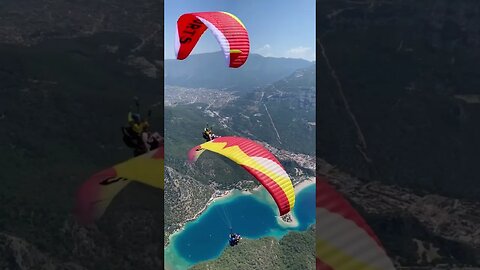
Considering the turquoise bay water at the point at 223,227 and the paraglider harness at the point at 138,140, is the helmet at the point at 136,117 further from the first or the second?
the turquoise bay water at the point at 223,227

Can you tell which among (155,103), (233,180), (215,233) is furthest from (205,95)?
(155,103)

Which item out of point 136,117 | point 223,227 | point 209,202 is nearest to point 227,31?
point 136,117

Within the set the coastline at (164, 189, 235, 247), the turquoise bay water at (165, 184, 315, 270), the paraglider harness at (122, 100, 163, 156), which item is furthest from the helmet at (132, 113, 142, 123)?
the coastline at (164, 189, 235, 247)

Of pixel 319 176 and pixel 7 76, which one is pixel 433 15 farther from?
pixel 7 76

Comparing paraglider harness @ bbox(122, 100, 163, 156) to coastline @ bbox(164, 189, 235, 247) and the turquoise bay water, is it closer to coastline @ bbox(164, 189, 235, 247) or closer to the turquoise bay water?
the turquoise bay water

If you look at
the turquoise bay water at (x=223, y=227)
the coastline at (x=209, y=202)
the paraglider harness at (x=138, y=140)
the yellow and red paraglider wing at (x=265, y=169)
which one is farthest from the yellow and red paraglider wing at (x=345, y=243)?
the coastline at (x=209, y=202)

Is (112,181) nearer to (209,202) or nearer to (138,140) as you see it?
(138,140)

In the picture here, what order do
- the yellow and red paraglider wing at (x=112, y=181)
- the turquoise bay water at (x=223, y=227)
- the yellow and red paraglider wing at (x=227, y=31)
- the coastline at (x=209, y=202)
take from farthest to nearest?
the coastline at (x=209, y=202) → the turquoise bay water at (x=223, y=227) → the yellow and red paraglider wing at (x=112, y=181) → the yellow and red paraglider wing at (x=227, y=31)
